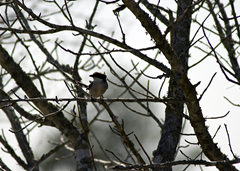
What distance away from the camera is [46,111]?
443 centimetres

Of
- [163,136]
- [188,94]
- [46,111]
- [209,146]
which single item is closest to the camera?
[188,94]

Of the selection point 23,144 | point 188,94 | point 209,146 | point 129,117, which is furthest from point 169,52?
point 129,117

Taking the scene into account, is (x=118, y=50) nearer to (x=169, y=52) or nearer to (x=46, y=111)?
(x=169, y=52)

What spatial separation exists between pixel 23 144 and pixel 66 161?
343 inches

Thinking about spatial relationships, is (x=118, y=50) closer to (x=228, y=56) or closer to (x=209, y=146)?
(x=209, y=146)

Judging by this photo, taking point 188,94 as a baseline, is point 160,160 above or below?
below

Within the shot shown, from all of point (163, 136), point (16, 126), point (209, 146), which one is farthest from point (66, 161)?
point (209, 146)

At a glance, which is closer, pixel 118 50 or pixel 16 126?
pixel 118 50

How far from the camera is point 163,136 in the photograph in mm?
4078

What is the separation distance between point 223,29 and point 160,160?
2.66 metres

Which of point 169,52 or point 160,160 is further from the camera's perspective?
point 160,160

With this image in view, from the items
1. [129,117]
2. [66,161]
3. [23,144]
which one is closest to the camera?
[23,144]

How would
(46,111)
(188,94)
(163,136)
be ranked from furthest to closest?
(46,111), (163,136), (188,94)

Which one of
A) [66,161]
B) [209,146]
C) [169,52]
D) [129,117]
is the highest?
[129,117]
